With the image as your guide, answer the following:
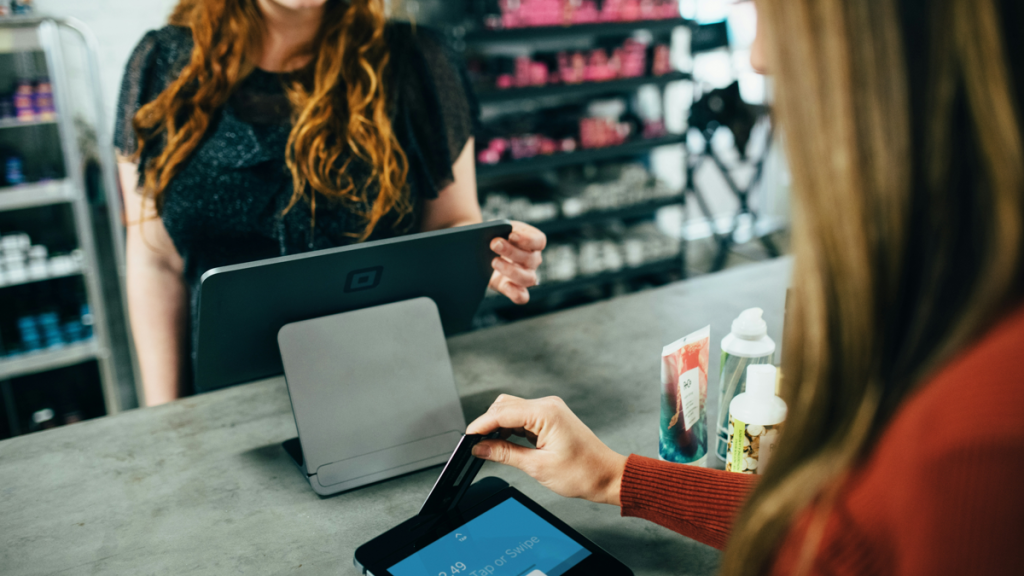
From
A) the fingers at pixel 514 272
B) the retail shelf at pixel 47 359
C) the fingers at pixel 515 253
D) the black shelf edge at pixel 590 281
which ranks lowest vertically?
the black shelf edge at pixel 590 281

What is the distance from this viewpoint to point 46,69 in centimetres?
293

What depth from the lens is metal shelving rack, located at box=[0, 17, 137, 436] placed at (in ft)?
8.48

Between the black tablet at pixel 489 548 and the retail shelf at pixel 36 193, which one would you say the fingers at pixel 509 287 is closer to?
the black tablet at pixel 489 548

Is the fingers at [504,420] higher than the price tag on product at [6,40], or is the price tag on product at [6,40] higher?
the price tag on product at [6,40]

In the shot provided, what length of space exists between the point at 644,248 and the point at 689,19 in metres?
1.30

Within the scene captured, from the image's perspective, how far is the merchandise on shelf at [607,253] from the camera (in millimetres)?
3693

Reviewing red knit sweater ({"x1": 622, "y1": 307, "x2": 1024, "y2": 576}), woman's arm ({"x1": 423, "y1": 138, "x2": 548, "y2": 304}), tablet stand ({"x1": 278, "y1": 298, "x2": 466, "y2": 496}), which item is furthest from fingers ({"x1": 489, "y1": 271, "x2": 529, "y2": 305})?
red knit sweater ({"x1": 622, "y1": 307, "x2": 1024, "y2": 576})

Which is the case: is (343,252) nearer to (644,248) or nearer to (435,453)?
(435,453)

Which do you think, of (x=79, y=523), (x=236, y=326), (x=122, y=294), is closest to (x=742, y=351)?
(x=236, y=326)

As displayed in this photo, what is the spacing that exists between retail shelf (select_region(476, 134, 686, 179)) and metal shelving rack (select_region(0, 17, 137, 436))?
1.61 m

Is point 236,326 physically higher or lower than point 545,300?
higher

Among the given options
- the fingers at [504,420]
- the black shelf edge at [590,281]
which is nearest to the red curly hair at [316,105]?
the fingers at [504,420]

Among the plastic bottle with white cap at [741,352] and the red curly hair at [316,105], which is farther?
the red curly hair at [316,105]

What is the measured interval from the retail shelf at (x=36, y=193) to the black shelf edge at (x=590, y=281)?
1.82m
